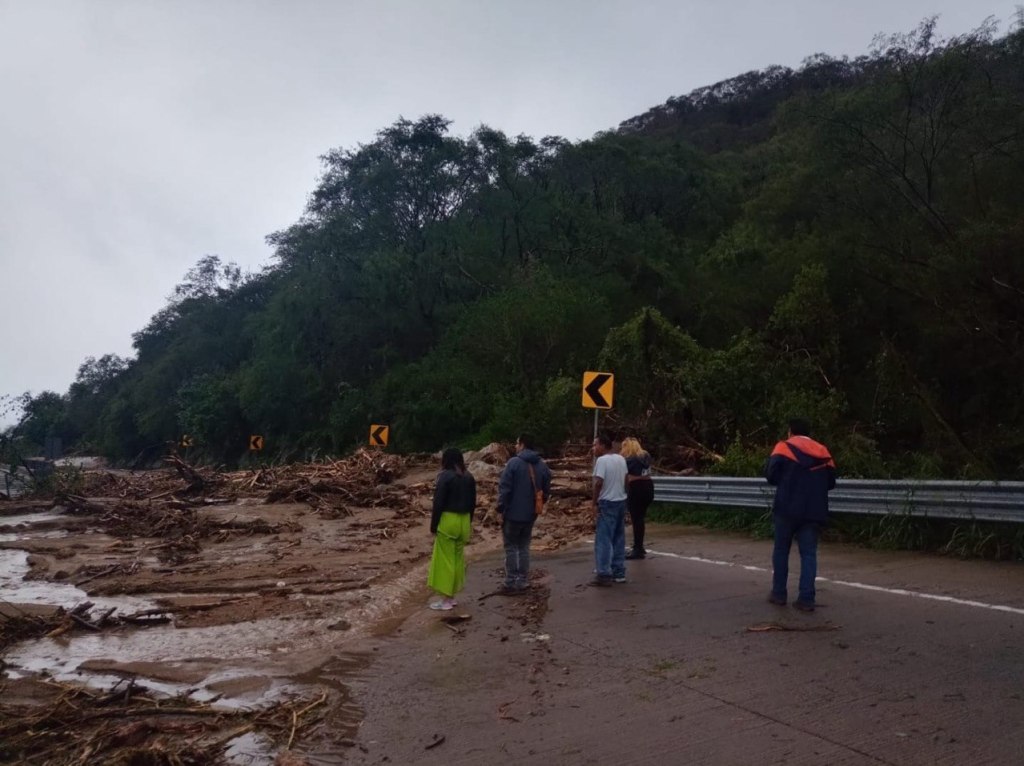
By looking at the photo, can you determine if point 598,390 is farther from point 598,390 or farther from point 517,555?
point 517,555

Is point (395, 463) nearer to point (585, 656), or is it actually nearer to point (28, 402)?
point (28, 402)

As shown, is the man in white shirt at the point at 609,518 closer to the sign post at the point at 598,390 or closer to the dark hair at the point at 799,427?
the dark hair at the point at 799,427

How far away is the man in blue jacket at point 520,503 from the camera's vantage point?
10273mm

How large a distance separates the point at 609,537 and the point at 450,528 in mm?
2130

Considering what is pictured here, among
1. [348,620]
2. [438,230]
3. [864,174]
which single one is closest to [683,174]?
[438,230]

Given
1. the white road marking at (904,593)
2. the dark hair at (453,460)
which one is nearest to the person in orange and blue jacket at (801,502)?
the white road marking at (904,593)

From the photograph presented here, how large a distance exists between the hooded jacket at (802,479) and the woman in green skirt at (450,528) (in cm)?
328

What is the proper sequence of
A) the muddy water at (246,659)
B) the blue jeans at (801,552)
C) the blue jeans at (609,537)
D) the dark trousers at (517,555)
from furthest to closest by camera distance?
the blue jeans at (609,537)
the dark trousers at (517,555)
the blue jeans at (801,552)
the muddy water at (246,659)

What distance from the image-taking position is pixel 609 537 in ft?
35.4

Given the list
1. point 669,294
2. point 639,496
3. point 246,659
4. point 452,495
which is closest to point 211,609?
point 246,659

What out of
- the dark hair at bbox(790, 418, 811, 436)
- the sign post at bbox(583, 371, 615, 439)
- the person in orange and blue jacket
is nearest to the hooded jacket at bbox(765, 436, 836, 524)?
the person in orange and blue jacket

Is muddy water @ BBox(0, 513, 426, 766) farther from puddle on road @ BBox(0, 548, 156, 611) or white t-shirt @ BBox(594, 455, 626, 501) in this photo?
white t-shirt @ BBox(594, 455, 626, 501)

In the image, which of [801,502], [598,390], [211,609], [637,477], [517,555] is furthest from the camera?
[598,390]

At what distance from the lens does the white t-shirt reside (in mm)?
10773
